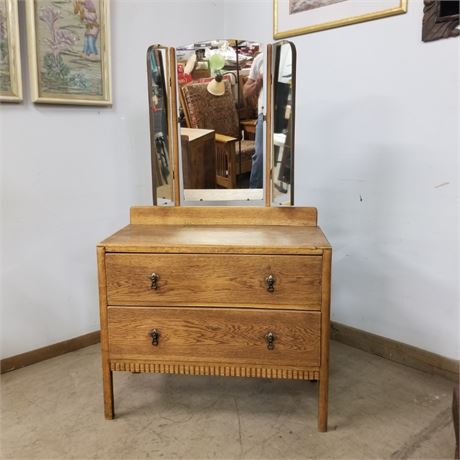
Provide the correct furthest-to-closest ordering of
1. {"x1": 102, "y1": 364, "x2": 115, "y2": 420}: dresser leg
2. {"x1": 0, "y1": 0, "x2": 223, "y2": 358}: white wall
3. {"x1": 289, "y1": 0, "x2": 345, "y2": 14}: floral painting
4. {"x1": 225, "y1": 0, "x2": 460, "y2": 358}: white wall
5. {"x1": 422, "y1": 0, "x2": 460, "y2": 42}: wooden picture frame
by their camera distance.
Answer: {"x1": 289, "y1": 0, "x2": 345, "y2": 14}: floral painting < {"x1": 0, "y1": 0, "x2": 223, "y2": 358}: white wall < {"x1": 225, "y1": 0, "x2": 460, "y2": 358}: white wall < {"x1": 422, "y1": 0, "x2": 460, "y2": 42}: wooden picture frame < {"x1": 102, "y1": 364, "x2": 115, "y2": 420}: dresser leg

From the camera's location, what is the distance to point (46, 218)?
6.66 ft

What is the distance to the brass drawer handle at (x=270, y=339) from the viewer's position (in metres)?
1.51

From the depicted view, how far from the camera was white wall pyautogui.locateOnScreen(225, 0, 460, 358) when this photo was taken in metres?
1.83

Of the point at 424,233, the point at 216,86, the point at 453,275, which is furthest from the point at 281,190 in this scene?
the point at 453,275

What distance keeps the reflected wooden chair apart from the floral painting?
0.70 m

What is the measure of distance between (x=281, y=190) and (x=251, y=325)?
0.56 meters

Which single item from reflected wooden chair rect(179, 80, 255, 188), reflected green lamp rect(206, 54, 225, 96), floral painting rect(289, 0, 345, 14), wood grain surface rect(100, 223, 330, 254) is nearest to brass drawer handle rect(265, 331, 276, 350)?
wood grain surface rect(100, 223, 330, 254)

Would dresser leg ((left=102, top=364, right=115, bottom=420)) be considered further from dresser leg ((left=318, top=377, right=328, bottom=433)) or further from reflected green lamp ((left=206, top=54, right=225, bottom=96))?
reflected green lamp ((left=206, top=54, right=225, bottom=96))

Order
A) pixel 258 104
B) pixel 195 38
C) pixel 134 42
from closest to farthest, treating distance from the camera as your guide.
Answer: pixel 258 104 < pixel 134 42 < pixel 195 38

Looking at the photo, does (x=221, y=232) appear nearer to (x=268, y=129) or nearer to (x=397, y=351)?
(x=268, y=129)

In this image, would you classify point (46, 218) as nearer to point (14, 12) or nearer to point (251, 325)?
point (14, 12)

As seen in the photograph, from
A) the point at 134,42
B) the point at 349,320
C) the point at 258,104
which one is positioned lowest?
the point at 349,320

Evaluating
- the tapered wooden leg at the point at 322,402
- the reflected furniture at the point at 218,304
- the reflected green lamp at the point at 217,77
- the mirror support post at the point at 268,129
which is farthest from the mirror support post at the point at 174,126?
the tapered wooden leg at the point at 322,402

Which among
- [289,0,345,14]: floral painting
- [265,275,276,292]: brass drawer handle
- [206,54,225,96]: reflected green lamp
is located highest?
[289,0,345,14]: floral painting
